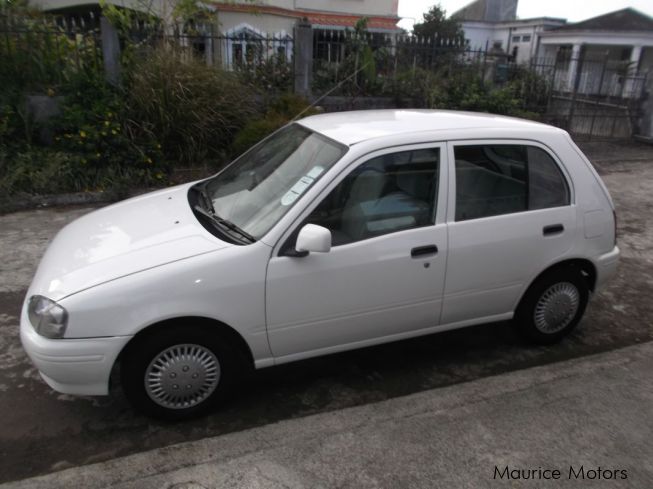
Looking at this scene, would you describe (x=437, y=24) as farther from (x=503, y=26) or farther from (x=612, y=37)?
A: (x=612, y=37)

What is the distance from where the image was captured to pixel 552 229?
3854 mm

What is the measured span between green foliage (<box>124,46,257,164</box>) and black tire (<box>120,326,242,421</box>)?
5781mm

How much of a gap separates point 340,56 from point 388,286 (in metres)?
8.31

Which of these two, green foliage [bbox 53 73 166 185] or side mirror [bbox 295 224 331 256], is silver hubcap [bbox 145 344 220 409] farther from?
green foliage [bbox 53 73 166 185]

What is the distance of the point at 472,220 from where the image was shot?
3615mm

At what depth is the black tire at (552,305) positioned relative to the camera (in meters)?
4.00

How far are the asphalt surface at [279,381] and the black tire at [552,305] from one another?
15cm

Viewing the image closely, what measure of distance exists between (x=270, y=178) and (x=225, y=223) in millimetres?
442

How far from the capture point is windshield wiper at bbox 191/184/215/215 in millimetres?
3693

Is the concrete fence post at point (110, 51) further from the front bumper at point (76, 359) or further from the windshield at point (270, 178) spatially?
the front bumper at point (76, 359)

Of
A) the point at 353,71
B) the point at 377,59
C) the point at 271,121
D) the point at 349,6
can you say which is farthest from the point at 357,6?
the point at 271,121

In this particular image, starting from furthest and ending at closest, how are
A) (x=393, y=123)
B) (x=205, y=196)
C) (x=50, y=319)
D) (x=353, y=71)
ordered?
(x=353, y=71)
(x=205, y=196)
(x=393, y=123)
(x=50, y=319)

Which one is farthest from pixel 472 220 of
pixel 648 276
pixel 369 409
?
pixel 648 276

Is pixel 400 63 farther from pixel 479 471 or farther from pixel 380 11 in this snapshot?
pixel 380 11
